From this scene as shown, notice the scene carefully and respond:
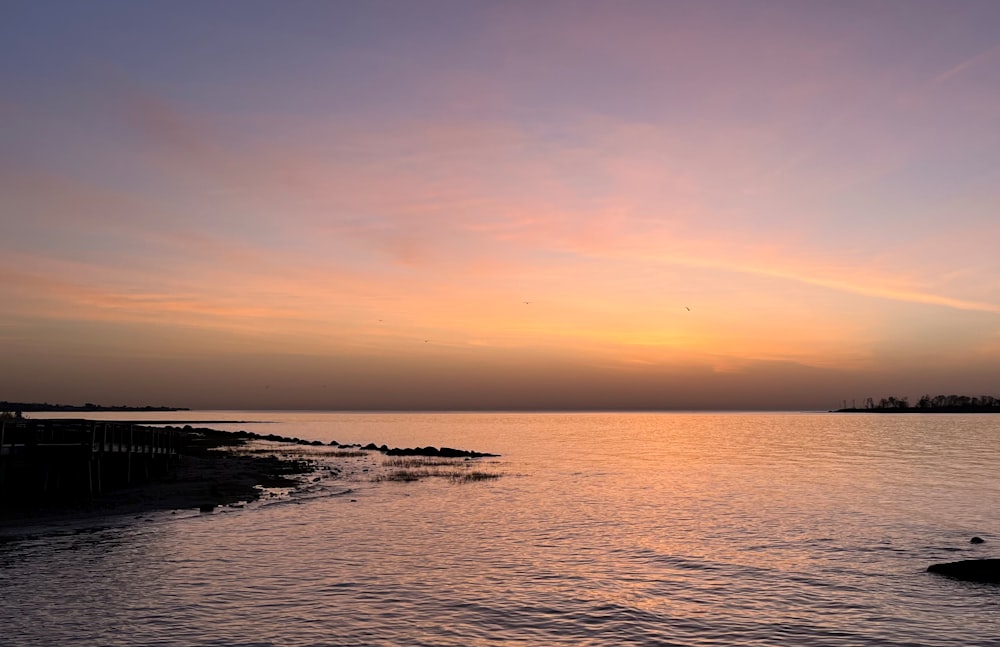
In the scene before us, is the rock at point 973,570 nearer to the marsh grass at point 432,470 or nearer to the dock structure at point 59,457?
the marsh grass at point 432,470

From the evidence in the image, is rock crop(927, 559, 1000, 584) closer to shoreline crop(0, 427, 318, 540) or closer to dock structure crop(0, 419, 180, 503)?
shoreline crop(0, 427, 318, 540)

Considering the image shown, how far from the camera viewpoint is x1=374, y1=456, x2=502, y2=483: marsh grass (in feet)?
194

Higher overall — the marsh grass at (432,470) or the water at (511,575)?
the water at (511,575)

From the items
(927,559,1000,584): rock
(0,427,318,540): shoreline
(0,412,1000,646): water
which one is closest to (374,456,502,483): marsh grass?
(0,427,318,540): shoreline

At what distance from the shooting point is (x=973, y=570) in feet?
79.8

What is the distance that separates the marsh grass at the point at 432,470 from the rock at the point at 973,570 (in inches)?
1454

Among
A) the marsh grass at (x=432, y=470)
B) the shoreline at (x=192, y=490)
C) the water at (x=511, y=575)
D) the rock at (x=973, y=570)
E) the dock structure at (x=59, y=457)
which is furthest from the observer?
the marsh grass at (x=432, y=470)

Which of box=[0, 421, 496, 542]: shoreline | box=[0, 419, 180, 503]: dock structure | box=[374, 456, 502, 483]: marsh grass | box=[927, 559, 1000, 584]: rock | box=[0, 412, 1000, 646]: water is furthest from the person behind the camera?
box=[374, 456, 502, 483]: marsh grass

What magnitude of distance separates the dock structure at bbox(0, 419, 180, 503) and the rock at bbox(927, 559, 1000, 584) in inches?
1552

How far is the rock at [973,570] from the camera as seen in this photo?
23.9 m

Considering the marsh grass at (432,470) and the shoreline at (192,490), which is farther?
the marsh grass at (432,470)

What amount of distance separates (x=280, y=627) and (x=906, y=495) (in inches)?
1796

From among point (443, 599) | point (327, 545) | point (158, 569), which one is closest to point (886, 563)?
point (443, 599)

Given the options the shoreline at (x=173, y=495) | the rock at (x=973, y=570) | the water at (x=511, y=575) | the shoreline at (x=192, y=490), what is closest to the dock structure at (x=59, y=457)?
the shoreline at (x=192, y=490)
